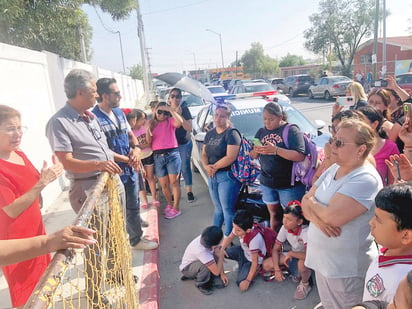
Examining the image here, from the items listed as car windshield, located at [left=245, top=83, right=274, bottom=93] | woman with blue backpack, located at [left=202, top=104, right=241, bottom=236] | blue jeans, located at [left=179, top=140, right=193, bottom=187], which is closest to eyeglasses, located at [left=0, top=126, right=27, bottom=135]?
woman with blue backpack, located at [left=202, top=104, right=241, bottom=236]

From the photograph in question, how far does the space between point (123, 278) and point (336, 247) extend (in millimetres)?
1614

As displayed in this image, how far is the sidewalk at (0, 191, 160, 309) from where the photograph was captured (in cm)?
285

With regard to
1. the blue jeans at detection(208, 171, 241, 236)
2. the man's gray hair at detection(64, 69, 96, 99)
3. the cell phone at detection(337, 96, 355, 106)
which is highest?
the man's gray hair at detection(64, 69, 96, 99)

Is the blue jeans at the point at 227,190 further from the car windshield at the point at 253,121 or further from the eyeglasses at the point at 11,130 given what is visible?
the eyeglasses at the point at 11,130

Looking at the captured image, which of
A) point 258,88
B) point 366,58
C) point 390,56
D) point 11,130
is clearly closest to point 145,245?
point 11,130

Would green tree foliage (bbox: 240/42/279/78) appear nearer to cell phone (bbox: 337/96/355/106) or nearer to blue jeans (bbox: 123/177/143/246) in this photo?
cell phone (bbox: 337/96/355/106)

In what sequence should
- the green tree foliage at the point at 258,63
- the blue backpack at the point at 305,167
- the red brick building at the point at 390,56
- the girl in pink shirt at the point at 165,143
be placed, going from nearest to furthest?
the blue backpack at the point at 305,167 → the girl in pink shirt at the point at 165,143 → the red brick building at the point at 390,56 → the green tree foliage at the point at 258,63

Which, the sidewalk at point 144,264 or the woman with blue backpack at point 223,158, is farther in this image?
the woman with blue backpack at point 223,158

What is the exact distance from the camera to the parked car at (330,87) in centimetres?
1873

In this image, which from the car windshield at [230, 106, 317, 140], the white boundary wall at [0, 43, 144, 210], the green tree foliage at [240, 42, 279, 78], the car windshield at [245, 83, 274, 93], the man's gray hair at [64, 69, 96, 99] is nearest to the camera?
the man's gray hair at [64, 69, 96, 99]

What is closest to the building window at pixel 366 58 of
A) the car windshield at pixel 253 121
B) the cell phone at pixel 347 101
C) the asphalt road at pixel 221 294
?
the cell phone at pixel 347 101

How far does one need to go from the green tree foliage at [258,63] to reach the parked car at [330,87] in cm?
3363

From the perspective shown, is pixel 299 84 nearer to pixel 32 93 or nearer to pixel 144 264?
pixel 32 93

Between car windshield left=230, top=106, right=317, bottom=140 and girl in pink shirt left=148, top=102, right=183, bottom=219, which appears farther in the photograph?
car windshield left=230, top=106, right=317, bottom=140
